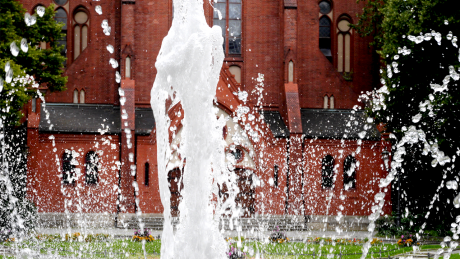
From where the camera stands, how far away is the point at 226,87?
28.5 m

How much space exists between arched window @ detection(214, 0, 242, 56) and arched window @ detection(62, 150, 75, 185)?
921 cm

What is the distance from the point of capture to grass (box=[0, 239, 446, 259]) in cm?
1562

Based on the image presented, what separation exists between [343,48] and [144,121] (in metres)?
11.5

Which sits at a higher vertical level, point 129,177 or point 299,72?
point 299,72

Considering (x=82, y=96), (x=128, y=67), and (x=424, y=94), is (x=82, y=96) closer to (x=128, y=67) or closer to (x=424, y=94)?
(x=128, y=67)

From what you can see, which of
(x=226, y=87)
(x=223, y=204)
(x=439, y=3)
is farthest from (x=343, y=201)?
(x=439, y=3)

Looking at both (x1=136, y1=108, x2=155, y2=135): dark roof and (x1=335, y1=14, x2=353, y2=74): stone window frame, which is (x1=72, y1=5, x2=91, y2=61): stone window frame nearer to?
(x1=136, y1=108, x2=155, y2=135): dark roof

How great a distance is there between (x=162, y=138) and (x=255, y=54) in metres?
21.6

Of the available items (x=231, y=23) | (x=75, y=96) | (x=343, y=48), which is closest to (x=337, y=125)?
(x=343, y=48)

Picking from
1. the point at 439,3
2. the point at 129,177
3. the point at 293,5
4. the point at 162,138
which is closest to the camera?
the point at 162,138

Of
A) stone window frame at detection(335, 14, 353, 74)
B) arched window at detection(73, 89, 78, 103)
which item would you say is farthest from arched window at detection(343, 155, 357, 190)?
arched window at detection(73, 89, 78, 103)

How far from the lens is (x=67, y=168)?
28969 mm

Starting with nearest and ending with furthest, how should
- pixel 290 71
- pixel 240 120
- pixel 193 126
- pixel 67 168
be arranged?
pixel 193 126, pixel 240 120, pixel 67 168, pixel 290 71

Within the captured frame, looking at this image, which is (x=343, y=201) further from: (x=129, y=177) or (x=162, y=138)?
(x=162, y=138)
